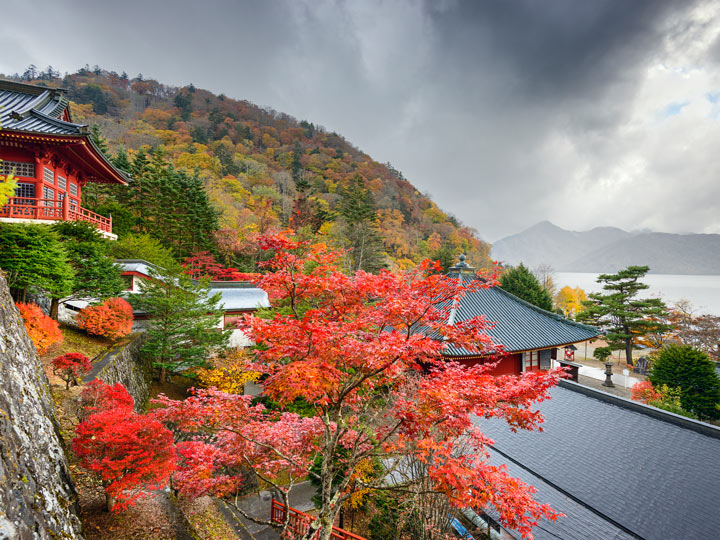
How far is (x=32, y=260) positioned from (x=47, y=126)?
242 inches

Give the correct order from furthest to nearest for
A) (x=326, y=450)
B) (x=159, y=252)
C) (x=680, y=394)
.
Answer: (x=159, y=252) < (x=680, y=394) < (x=326, y=450)

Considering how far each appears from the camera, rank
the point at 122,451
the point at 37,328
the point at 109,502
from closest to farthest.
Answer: the point at 122,451 → the point at 109,502 → the point at 37,328

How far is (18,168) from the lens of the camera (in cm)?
1101

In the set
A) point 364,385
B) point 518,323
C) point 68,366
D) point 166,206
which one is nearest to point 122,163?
point 166,206

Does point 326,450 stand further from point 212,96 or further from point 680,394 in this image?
point 212,96

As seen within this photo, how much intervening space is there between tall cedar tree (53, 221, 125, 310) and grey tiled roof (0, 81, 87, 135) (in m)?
3.28

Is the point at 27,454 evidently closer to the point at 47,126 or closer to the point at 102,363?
the point at 102,363

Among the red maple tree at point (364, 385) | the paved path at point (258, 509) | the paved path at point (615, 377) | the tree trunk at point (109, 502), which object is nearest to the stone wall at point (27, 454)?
the tree trunk at point (109, 502)

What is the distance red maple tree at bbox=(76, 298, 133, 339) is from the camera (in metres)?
10.4

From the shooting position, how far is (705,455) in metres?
6.11

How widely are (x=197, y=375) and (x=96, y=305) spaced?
4481 mm

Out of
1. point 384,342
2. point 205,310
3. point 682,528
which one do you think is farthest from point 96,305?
point 682,528

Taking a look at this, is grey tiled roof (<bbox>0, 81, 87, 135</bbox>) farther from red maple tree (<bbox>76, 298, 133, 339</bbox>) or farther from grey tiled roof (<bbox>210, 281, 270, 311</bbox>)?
grey tiled roof (<bbox>210, 281, 270, 311</bbox>)

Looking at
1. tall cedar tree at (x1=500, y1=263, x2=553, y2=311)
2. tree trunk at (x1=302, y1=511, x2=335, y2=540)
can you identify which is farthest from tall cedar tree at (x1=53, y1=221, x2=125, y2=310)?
tall cedar tree at (x1=500, y1=263, x2=553, y2=311)
